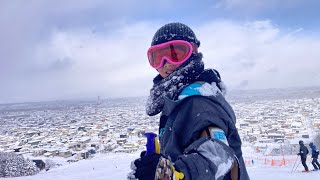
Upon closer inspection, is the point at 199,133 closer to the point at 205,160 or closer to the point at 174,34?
the point at 205,160

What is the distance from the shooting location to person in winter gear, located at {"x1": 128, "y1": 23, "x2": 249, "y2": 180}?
1157 millimetres

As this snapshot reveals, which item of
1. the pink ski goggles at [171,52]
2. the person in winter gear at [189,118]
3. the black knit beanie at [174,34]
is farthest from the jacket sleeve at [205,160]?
the black knit beanie at [174,34]

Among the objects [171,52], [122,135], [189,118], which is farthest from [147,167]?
[122,135]

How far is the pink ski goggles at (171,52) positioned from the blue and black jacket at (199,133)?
0.86ft

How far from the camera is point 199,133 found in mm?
1285

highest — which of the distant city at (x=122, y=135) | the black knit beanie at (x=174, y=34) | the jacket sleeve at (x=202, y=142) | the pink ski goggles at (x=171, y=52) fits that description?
the black knit beanie at (x=174, y=34)

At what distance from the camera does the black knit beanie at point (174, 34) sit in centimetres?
Result: 179

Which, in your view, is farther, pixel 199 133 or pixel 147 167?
pixel 147 167

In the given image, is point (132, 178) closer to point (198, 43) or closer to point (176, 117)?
point (176, 117)

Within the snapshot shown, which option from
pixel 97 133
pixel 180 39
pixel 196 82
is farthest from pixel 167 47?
pixel 97 133

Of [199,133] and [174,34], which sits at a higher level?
[174,34]

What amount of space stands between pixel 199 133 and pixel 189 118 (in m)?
0.09

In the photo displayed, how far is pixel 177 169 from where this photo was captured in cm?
112

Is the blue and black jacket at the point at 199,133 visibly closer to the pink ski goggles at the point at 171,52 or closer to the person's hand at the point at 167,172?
the person's hand at the point at 167,172
